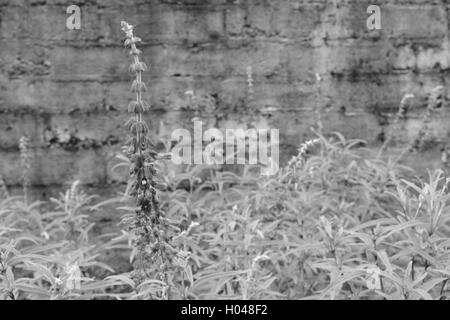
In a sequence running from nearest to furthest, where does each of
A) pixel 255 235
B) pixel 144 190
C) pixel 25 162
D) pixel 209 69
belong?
pixel 144 190 → pixel 255 235 → pixel 25 162 → pixel 209 69

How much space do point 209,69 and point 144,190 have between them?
5.85 ft

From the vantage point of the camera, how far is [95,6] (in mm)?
3730

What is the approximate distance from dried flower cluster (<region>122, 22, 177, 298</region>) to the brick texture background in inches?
64.3

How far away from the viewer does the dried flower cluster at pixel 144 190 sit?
2127 mm

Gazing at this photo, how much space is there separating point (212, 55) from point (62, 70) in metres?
0.86

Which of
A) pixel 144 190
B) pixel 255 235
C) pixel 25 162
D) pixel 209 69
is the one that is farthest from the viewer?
pixel 209 69

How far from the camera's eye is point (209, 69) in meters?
3.79

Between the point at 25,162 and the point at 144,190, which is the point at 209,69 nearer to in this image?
the point at 25,162

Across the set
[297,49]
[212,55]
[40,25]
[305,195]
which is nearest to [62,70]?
[40,25]
